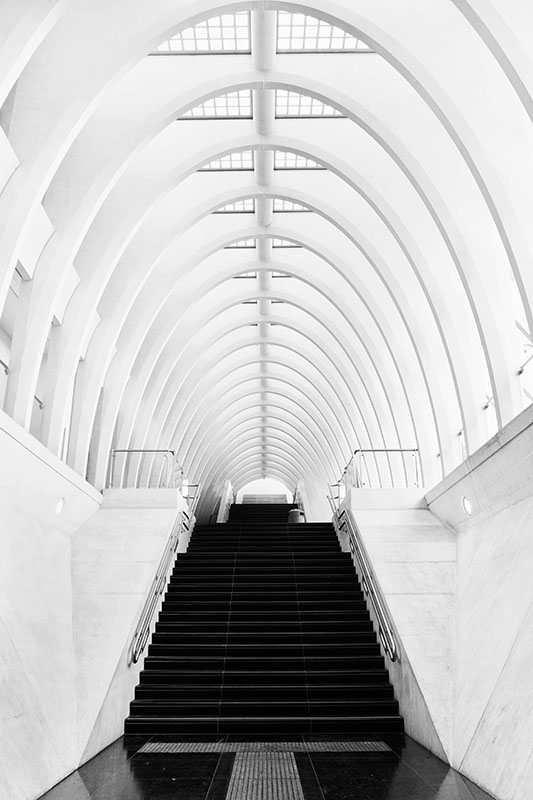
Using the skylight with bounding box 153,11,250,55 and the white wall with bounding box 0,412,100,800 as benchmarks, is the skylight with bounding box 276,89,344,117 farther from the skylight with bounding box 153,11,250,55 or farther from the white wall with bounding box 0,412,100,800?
the white wall with bounding box 0,412,100,800

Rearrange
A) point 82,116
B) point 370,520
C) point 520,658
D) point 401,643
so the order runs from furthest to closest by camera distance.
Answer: point 370,520 → point 82,116 → point 401,643 → point 520,658

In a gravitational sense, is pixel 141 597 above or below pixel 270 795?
above

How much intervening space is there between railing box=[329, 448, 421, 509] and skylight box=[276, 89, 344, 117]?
24.8 ft

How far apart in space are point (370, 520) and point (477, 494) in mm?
3122

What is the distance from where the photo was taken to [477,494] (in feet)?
37.1

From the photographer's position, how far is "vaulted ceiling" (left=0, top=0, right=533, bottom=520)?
10.4 meters

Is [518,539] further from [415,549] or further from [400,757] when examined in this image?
[415,549]

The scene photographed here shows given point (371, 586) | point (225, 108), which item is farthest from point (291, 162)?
point (371, 586)

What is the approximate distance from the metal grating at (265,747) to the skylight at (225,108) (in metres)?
12.4

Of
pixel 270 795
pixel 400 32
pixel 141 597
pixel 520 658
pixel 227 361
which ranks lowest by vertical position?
pixel 270 795

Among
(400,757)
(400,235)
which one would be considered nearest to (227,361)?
(400,235)

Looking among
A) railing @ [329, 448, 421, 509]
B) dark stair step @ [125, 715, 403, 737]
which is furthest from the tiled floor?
railing @ [329, 448, 421, 509]

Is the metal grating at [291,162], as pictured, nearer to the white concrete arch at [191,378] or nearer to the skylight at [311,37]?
the skylight at [311,37]

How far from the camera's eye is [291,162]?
17484 millimetres
